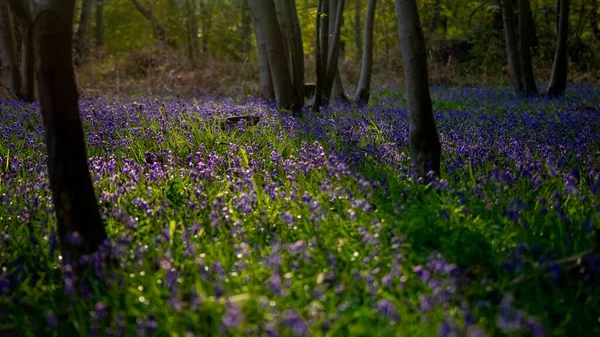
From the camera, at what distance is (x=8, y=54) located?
11727mm

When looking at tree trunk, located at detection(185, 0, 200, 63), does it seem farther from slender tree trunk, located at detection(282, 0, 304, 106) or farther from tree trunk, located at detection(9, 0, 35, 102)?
slender tree trunk, located at detection(282, 0, 304, 106)

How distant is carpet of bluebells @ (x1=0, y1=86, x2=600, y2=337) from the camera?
8.29ft

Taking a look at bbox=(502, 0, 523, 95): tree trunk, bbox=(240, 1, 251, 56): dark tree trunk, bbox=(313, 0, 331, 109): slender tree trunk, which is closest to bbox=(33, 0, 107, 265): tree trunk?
bbox=(313, 0, 331, 109): slender tree trunk

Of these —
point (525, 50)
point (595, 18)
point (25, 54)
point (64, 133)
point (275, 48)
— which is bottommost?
point (64, 133)

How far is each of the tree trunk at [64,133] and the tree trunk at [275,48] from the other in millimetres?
5655

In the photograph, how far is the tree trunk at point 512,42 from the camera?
12117 mm

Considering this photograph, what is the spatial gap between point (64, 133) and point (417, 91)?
8.85 feet

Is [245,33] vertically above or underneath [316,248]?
above

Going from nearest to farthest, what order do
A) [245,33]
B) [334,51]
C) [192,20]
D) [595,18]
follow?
[334,51]
[595,18]
[192,20]
[245,33]

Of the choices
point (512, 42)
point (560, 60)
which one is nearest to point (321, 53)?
point (512, 42)

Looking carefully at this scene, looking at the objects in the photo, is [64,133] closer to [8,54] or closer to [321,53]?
[321,53]

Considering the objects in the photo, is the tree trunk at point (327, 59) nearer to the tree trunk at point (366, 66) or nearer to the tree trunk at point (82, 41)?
the tree trunk at point (366, 66)

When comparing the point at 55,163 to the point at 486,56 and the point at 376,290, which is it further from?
the point at 486,56

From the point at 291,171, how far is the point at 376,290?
2166mm
